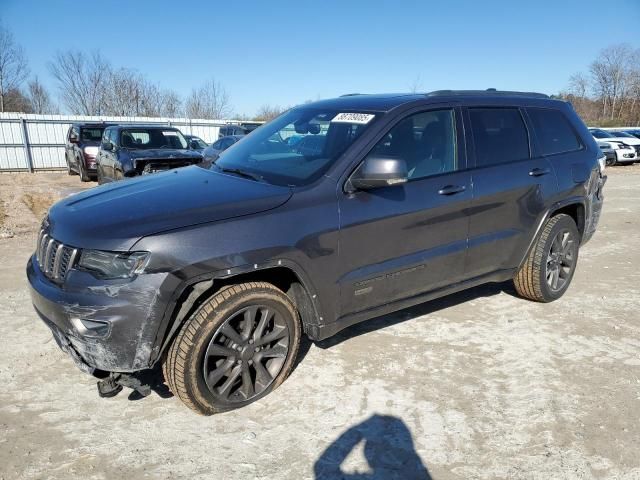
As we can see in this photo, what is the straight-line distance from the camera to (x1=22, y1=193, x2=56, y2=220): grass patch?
1002 cm

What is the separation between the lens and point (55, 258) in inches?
109

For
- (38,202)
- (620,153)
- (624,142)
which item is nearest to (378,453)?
(38,202)

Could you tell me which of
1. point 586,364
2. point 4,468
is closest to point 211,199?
point 4,468

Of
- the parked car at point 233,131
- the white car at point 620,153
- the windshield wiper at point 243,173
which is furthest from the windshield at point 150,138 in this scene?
the white car at point 620,153

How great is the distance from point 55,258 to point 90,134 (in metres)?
14.5

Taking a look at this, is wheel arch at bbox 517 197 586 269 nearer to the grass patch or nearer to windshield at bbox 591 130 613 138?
the grass patch

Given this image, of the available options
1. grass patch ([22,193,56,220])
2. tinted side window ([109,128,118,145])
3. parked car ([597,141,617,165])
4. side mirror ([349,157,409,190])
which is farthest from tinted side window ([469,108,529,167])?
parked car ([597,141,617,165])

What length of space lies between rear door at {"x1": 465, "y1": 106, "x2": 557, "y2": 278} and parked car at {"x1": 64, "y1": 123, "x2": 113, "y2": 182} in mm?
13043

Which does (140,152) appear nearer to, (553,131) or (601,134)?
(553,131)

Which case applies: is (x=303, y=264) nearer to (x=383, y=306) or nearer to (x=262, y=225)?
(x=262, y=225)

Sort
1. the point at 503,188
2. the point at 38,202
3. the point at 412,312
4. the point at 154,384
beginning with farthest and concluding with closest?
the point at 38,202, the point at 412,312, the point at 503,188, the point at 154,384

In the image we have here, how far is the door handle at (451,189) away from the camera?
3565 millimetres

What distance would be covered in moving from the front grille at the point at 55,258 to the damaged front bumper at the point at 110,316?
0.25 feet

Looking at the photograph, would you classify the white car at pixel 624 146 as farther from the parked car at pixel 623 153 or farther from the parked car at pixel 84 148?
the parked car at pixel 84 148
